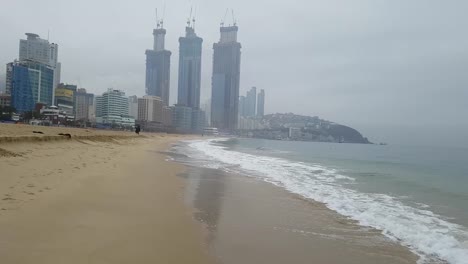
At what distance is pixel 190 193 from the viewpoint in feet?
32.1

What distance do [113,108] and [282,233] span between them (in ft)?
437

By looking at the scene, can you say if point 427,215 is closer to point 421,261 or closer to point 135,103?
point 421,261

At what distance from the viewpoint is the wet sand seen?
5102 mm

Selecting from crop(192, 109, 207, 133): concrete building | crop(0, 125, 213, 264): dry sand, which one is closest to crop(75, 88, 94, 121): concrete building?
crop(192, 109, 207, 133): concrete building

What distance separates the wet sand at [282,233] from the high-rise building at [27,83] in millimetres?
105157

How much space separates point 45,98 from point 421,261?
4725 inches

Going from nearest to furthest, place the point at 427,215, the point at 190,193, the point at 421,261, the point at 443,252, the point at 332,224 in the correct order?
the point at 421,261
the point at 443,252
the point at 332,224
the point at 427,215
the point at 190,193

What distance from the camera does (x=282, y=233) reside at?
20.4ft

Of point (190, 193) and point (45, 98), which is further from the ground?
point (45, 98)

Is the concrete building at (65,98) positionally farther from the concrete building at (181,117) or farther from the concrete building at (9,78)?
the concrete building at (181,117)

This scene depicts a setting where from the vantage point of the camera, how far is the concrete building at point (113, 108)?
12762 cm

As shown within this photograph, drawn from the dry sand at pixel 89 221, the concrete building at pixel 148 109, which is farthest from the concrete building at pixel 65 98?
the dry sand at pixel 89 221

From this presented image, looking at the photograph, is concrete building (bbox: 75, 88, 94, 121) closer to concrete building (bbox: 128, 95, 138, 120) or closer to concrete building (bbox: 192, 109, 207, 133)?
concrete building (bbox: 128, 95, 138, 120)

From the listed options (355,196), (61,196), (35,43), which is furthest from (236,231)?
(35,43)
